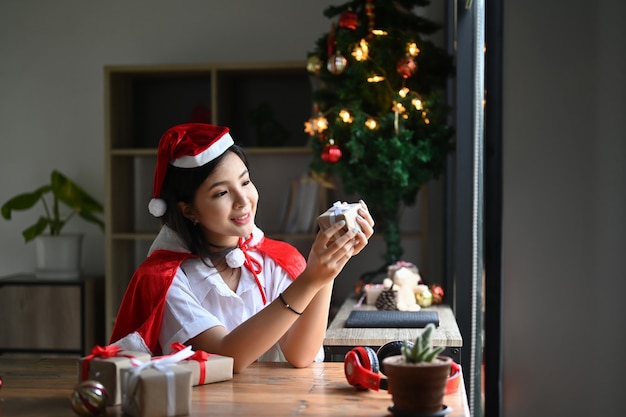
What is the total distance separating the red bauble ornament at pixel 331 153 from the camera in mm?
3184

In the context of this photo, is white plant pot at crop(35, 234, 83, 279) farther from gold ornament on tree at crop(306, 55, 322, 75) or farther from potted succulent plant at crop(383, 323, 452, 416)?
potted succulent plant at crop(383, 323, 452, 416)

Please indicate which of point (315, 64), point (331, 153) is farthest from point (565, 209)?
point (315, 64)

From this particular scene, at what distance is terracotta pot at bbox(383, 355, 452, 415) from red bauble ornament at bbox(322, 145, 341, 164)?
6.70ft

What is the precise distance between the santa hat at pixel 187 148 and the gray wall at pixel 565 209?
71 cm

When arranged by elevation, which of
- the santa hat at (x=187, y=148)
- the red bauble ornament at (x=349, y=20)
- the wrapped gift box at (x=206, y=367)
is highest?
the red bauble ornament at (x=349, y=20)

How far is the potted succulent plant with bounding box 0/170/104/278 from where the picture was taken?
4094mm

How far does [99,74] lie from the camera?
438 centimetres

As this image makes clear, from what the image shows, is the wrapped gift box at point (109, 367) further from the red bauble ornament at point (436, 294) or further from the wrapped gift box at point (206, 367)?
the red bauble ornament at point (436, 294)

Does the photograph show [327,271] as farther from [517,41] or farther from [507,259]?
[517,41]

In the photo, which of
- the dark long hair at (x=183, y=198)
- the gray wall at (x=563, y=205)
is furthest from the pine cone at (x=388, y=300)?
the dark long hair at (x=183, y=198)

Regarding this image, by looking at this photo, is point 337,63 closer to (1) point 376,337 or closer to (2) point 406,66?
(2) point 406,66

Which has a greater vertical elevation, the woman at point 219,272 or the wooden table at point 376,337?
the woman at point 219,272

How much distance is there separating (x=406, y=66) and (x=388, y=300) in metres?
0.88

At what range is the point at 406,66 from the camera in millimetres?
3107
